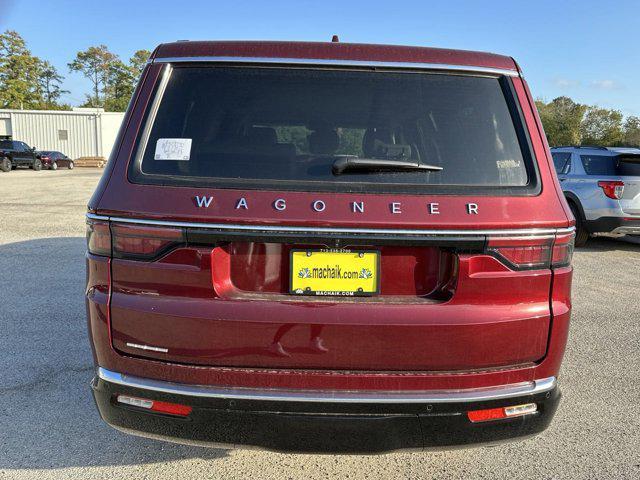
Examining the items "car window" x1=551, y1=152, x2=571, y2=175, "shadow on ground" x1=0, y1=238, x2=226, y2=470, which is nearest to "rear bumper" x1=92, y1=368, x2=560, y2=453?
"shadow on ground" x1=0, y1=238, x2=226, y2=470

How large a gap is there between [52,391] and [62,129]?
47138mm

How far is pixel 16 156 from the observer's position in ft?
105

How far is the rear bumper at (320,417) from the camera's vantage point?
2.05 m

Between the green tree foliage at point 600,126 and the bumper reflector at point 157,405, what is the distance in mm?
60294

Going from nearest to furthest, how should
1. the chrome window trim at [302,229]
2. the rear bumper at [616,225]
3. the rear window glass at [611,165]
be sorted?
the chrome window trim at [302,229]
the rear bumper at [616,225]
the rear window glass at [611,165]

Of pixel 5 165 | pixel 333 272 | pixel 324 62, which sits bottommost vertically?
pixel 5 165

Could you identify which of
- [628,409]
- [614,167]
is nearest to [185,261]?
[628,409]

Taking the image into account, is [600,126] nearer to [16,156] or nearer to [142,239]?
[16,156]

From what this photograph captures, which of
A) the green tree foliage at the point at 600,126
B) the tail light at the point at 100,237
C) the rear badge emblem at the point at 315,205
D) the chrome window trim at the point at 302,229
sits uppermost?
the green tree foliage at the point at 600,126

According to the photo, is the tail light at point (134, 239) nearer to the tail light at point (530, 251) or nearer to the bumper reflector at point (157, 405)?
the bumper reflector at point (157, 405)

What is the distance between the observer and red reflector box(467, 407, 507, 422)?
211 cm

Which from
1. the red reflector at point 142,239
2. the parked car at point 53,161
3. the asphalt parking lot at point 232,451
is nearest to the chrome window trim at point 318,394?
the red reflector at point 142,239

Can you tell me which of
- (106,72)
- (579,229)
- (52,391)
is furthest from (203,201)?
(106,72)

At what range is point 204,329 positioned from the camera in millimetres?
2049
